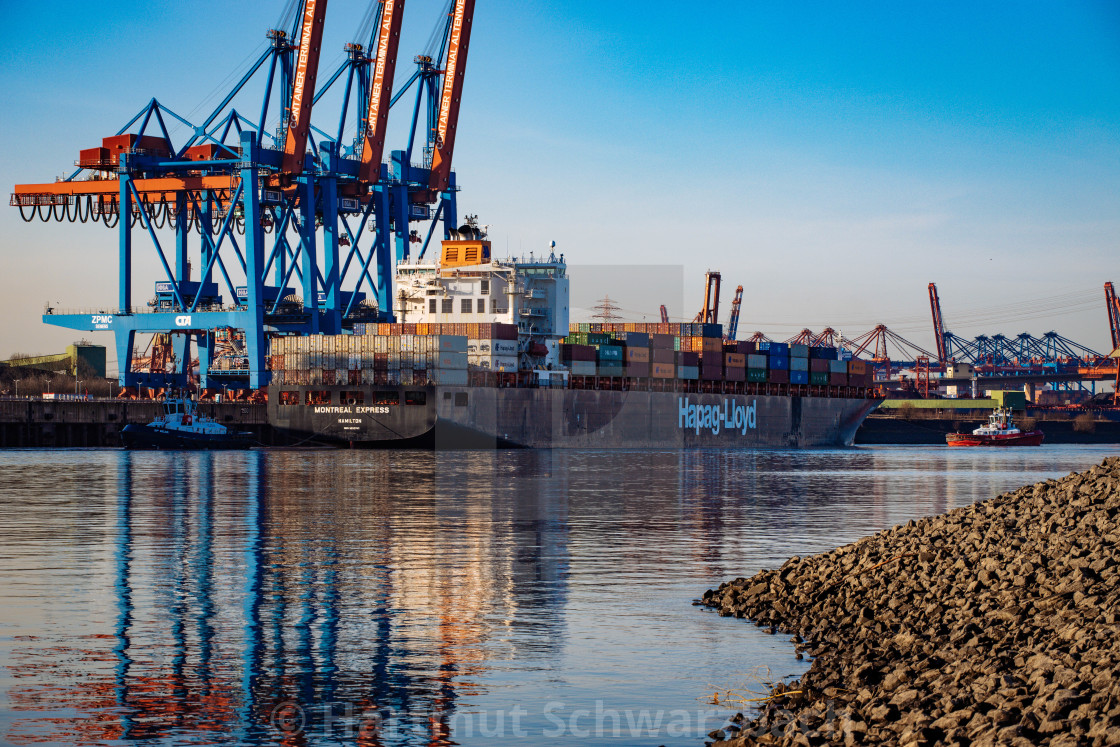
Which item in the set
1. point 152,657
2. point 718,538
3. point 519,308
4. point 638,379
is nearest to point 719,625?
point 152,657

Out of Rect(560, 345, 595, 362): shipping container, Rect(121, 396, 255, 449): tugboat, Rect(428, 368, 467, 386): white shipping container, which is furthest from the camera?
Rect(560, 345, 595, 362): shipping container

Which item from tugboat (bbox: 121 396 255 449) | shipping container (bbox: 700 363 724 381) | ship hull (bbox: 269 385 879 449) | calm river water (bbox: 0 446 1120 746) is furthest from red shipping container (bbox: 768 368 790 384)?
calm river water (bbox: 0 446 1120 746)

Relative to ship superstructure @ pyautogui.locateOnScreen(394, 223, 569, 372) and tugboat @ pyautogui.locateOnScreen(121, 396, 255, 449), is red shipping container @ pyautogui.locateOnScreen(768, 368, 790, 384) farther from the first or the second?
tugboat @ pyautogui.locateOnScreen(121, 396, 255, 449)

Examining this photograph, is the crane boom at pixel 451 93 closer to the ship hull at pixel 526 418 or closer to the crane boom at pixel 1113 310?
the ship hull at pixel 526 418

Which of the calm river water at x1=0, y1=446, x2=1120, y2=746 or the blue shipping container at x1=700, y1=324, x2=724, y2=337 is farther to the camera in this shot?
the blue shipping container at x1=700, y1=324, x2=724, y2=337

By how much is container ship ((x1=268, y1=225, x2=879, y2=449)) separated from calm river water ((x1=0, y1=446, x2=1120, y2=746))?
28840 mm

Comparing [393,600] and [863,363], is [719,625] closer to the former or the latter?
[393,600]

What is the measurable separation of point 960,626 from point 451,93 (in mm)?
77318

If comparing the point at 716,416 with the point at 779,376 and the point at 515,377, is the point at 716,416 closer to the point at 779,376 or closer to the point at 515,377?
the point at 779,376

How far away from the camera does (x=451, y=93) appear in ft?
281

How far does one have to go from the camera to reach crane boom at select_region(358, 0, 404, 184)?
261ft

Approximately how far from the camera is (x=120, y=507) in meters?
32.0

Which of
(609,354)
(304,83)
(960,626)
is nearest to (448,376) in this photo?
(609,354)

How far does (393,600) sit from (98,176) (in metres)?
70.5
